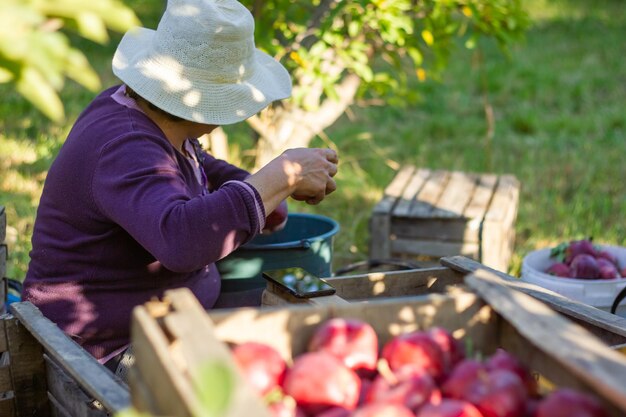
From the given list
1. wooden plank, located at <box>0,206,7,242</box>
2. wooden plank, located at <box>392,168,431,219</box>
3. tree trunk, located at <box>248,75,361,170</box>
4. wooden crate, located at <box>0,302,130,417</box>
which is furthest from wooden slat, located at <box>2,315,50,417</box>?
tree trunk, located at <box>248,75,361,170</box>

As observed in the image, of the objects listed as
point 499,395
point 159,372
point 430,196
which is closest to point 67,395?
point 159,372

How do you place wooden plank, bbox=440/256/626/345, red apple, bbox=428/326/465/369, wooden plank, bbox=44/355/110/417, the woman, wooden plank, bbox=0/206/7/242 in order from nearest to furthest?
red apple, bbox=428/326/465/369
wooden plank, bbox=44/355/110/417
wooden plank, bbox=440/256/626/345
the woman
wooden plank, bbox=0/206/7/242

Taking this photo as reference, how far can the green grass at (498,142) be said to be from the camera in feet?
15.0

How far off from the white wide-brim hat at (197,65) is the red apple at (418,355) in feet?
3.20

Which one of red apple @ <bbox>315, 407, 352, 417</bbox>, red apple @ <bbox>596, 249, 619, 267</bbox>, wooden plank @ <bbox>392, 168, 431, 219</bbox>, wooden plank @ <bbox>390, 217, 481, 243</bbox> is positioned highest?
red apple @ <bbox>315, 407, 352, 417</bbox>

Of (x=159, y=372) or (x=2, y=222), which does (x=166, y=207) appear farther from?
(x=2, y=222)

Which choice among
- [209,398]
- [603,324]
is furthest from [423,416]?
[603,324]

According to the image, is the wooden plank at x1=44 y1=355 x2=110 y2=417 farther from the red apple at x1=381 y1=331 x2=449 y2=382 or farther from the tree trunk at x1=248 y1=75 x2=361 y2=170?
the tree trunk at x1=248 y1=75 x2=361 y2=170

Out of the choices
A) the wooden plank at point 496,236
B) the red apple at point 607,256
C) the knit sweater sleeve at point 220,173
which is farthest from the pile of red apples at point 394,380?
the wooden plank at point 496,236

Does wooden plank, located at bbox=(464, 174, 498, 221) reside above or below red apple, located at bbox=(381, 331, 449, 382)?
below

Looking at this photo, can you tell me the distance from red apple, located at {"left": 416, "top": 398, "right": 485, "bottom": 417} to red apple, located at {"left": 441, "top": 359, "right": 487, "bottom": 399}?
0.19 feet

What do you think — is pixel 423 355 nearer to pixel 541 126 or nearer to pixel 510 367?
pixel 510 367

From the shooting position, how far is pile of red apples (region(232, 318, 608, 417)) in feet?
3.92

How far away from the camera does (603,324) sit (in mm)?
1825
